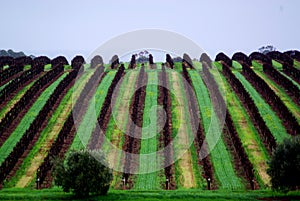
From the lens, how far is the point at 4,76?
63.1 metres

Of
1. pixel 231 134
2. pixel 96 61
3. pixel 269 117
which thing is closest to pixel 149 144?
pixel 231 134

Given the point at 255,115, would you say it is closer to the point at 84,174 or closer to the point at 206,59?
the point at 84,174

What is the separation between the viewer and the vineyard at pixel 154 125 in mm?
31609

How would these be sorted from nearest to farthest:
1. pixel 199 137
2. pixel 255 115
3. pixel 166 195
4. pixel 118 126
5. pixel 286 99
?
pixel 166 195, pixel 199 137, pixel 118 126, pixel 255 115, pixel 286 99

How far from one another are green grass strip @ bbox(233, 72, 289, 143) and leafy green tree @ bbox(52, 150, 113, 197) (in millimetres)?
18598

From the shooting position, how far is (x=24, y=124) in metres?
42.0

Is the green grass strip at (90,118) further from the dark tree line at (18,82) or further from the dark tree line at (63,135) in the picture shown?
the dark tree line at (18,82)

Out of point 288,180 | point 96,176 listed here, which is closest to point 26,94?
point 96,176

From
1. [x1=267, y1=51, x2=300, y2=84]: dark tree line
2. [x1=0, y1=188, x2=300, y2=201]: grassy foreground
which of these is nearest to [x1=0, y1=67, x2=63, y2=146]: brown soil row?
[x1=0, y1=188, x2=300, y2=201]: grassy foreground

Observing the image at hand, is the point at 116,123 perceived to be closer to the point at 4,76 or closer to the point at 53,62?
the point at 4,76

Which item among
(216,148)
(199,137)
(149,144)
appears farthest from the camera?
(199,137)

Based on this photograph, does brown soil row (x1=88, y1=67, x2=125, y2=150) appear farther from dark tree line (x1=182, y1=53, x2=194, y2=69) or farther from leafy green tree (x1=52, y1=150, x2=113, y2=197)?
dark tree line (x1=182, y1=53, x2=194, y2=69)

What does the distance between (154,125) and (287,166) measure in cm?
1896

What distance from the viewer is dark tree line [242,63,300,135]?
3896 centimetres
